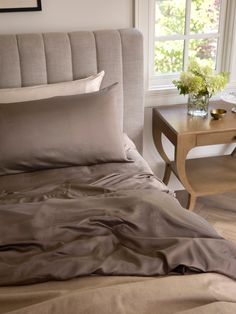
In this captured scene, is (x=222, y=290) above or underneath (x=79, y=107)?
underneath

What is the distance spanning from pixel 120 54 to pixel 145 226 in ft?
4.01

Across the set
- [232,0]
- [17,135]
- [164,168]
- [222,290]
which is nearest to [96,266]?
[222,290]

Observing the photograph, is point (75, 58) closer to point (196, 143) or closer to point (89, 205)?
point (196, 143)

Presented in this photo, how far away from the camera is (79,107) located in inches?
78.7

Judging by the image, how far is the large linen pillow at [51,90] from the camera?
2105mm

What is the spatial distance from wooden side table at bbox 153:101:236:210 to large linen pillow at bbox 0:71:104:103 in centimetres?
49

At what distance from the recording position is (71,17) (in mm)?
2381

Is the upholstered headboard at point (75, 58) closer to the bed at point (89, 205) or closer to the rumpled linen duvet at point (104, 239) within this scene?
the bed at point (89, 205)

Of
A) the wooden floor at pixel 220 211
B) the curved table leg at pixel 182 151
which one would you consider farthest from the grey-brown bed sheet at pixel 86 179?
the wooden floor at pixel 220 211

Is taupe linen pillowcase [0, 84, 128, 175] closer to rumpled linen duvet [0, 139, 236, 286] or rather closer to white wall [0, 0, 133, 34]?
rumpled linen duvet [0, 139, 236, 286]

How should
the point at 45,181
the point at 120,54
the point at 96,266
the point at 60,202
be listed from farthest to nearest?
the point at 120,54 < the point at 45,181 < the point at 60,202 < the point at 96,266

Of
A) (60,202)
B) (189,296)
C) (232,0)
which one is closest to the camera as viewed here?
(189,296)

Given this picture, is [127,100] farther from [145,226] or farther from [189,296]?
[189,296]

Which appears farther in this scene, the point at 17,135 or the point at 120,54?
the point at 120,54
